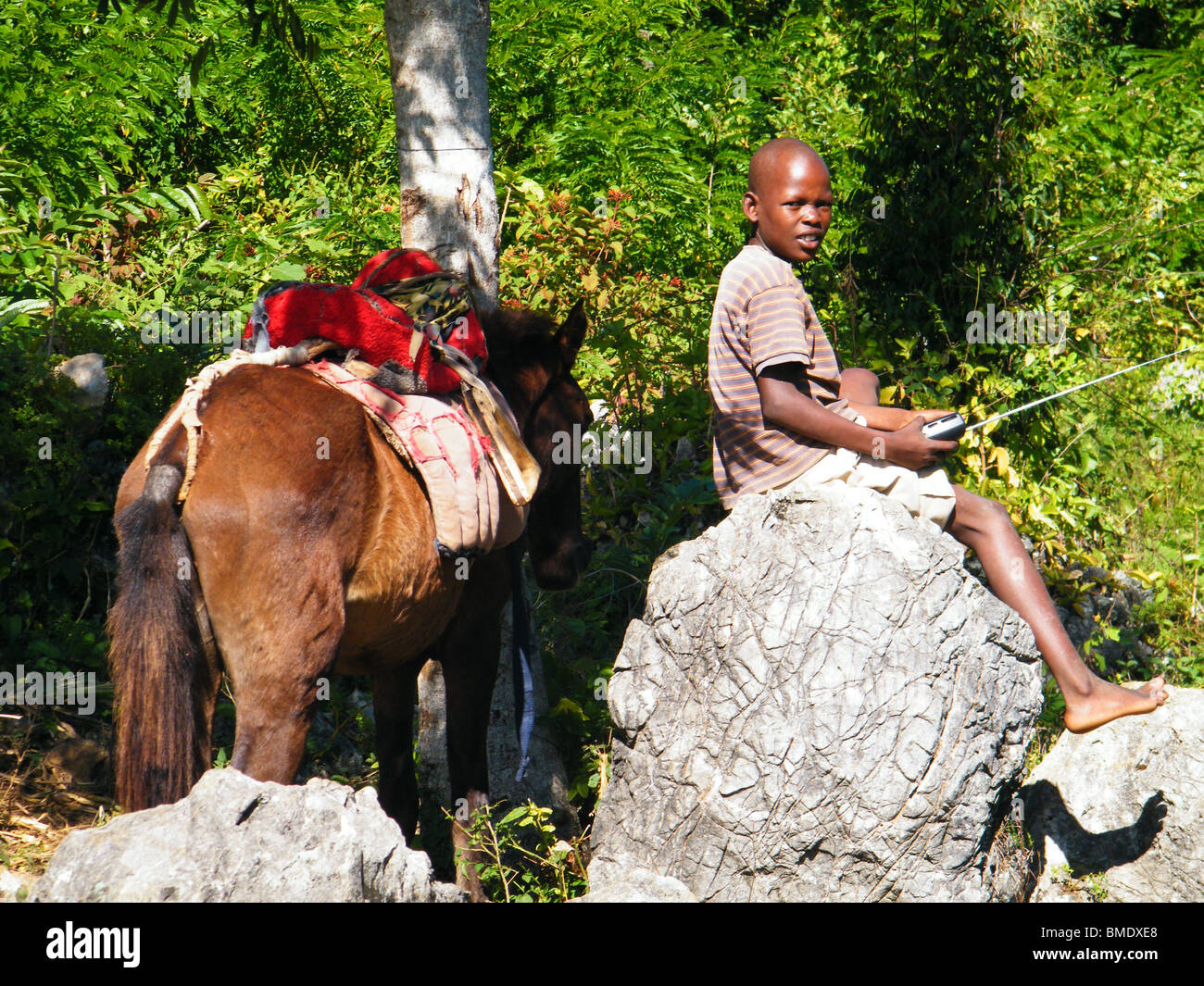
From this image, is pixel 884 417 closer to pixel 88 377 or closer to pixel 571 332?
pixel 571 332

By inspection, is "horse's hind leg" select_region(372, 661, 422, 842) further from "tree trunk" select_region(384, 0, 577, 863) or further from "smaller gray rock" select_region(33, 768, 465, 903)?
"smaller gray rock" select_region(33, 768, 465, 903)

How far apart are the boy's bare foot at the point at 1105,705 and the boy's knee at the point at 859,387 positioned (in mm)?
1439

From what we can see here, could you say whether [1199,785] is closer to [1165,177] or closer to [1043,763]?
[1043,763]

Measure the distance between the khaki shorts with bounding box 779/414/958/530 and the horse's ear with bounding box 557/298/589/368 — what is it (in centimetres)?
120

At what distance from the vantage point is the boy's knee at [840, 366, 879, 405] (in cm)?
473

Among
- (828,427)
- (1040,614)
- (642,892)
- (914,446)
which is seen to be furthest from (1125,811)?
(642,892)

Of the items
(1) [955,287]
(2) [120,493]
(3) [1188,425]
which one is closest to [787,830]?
(2) [120,493]

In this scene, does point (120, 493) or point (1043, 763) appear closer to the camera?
point (120, 493)

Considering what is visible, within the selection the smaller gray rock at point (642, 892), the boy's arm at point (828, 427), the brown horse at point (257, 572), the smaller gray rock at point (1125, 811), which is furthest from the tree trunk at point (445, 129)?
the smaller gray rock at point (1125, 811)

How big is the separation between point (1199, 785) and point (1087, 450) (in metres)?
3.41

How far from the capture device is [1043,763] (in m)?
5.13

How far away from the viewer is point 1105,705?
4.05 m

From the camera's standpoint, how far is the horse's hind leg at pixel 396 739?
4.57 metres

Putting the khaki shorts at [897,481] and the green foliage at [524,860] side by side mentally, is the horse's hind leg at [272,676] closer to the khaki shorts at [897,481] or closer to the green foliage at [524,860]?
the green foliage at [524,860]
